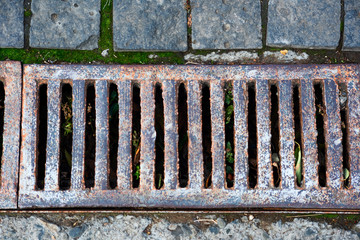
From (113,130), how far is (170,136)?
0.38 metres

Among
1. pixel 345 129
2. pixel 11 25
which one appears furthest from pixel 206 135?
pixel 11 25

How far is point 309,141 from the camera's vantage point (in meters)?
1.93

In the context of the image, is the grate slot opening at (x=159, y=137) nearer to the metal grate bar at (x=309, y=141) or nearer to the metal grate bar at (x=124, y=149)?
the metal grate bar at (x=124, y=149)

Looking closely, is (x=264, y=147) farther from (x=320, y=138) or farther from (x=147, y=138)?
(x=147, y=138)

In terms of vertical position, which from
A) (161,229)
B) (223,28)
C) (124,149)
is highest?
(223,28)

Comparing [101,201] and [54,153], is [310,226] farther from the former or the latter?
[54,153]

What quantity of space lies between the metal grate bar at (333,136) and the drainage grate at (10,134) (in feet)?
4.97

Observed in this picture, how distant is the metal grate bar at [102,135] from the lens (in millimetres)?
1925

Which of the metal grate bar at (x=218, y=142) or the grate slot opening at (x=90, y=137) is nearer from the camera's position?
the metal grate bar at (x=218, y=142)

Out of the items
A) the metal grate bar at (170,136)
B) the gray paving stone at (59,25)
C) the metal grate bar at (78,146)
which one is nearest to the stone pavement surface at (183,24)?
the gray paving stone at (59,25)

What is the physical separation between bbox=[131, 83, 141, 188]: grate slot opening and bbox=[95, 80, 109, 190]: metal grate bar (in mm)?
144

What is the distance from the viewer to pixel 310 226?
6.59 ft

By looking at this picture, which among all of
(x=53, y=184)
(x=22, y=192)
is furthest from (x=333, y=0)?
(x=22, y=192)

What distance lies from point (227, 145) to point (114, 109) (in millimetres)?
617
